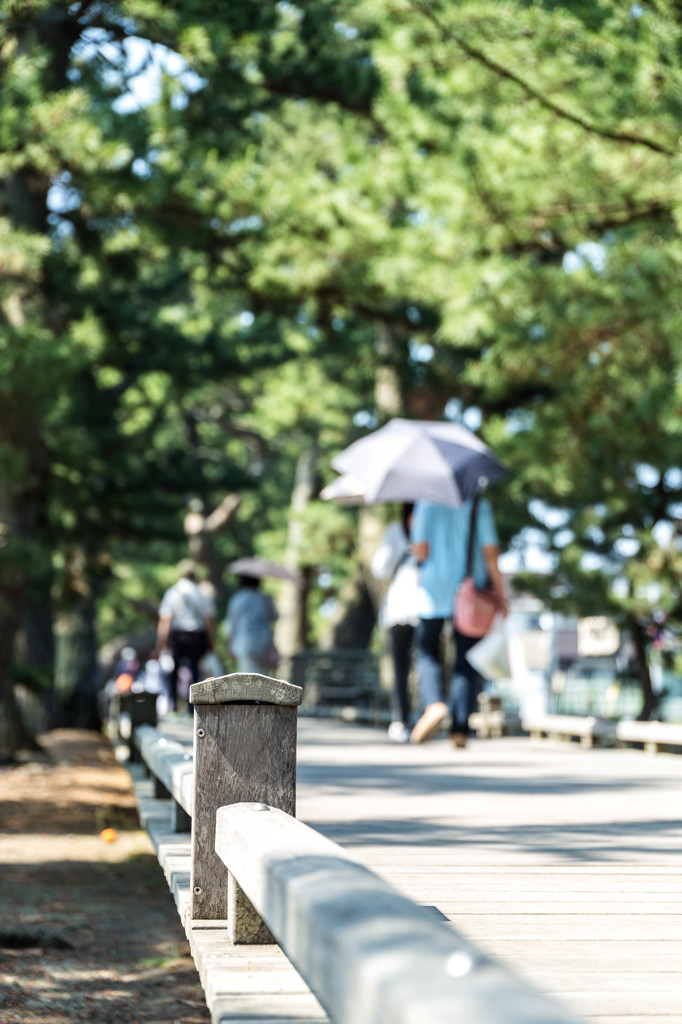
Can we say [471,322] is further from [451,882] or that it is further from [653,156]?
[451,882]

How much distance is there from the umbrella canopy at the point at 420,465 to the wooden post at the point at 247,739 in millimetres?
5970

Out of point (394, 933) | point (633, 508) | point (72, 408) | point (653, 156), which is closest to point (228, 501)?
point (72, 408)

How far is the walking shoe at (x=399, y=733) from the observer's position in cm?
1080

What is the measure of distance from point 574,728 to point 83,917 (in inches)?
235

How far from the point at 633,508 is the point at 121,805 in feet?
30.3

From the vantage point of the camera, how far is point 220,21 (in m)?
12.6

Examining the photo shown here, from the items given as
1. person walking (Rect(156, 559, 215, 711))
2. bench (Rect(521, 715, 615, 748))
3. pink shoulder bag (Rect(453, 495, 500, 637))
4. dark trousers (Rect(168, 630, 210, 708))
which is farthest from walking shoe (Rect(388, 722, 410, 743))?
dark trousers (Rect(168, 630, 210, 708))

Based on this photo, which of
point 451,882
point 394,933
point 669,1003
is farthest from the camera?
point 451,882

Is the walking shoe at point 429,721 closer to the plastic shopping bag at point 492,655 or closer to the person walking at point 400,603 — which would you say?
the plastic shopping bag at point 492,655

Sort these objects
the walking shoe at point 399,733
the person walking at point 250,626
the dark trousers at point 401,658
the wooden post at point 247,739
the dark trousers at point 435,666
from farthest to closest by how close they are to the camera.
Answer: the person walking at point 250,626 → the walking shoe at point 399,733 → the dark trousers at point 401,658 → the dark trousers at point 435,666 → the wooden post at point 247,739

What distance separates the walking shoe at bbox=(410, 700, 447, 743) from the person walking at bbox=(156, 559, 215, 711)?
11.7 ft

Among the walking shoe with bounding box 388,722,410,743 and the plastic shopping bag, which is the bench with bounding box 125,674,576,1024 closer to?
the plastic shopping bag

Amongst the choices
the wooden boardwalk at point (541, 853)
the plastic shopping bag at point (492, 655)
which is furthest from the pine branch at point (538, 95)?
the wooden boardwalk at point (541, 853)

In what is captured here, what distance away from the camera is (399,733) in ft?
35.9
